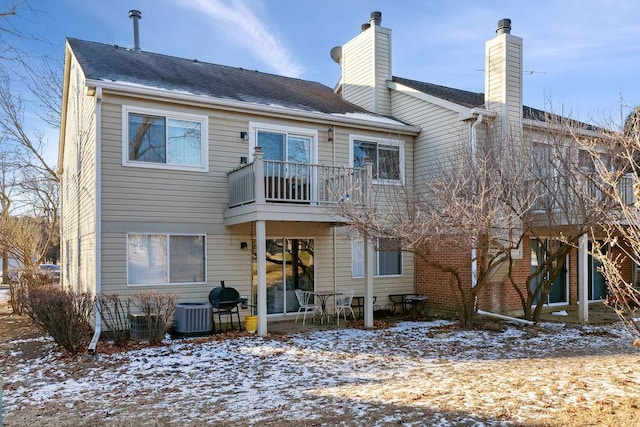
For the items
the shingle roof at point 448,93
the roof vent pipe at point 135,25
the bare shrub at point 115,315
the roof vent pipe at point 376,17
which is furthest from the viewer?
the roof vent pipe at point 376,17

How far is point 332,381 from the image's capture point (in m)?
6.46

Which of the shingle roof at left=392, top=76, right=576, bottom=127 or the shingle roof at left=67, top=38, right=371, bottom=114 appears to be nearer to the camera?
the shingle roof at left=67, top=38, right=371, bottom=114

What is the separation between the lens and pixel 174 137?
10570mm

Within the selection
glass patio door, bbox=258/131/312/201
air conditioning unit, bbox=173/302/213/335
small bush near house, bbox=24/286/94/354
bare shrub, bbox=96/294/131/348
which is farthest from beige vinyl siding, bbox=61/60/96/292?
glass patio door, bbox=258/131/312/201

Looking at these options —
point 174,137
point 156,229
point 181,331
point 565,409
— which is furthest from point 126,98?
point 565,409

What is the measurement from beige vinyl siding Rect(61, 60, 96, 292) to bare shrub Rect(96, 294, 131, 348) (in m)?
0.78

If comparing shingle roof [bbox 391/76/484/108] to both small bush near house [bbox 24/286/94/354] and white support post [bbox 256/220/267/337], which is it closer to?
white support post [bbox 256/220/267/337]

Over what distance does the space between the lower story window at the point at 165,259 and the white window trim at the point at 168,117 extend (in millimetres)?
1486

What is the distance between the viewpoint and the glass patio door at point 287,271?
11.7 metres

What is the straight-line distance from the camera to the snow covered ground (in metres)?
5.00

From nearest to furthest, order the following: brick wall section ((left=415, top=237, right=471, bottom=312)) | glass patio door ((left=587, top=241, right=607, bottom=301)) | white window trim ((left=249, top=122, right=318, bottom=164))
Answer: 1. white window trim ((left=249, top=122, right=318, bottom=164))
2. brick wall section ((left=415, top=237, right=471, bottom=312))
3. glass patio door ((left=587, top=241, right=607, bottom=301))

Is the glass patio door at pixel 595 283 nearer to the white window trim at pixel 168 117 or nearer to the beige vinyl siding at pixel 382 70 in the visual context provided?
the beige vinyl siding at pixel 382 70

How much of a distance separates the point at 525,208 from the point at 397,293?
4.53 metres

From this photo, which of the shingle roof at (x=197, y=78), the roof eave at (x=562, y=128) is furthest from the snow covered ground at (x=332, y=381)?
the shingle roof at (x=197, y=78)
